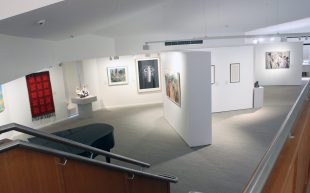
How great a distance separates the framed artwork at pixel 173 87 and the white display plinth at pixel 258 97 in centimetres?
465

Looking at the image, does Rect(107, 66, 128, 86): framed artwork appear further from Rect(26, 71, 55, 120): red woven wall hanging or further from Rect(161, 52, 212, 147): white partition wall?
Rect(161, 52, 212, 147): white partition wall

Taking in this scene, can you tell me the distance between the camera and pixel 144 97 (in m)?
15.2

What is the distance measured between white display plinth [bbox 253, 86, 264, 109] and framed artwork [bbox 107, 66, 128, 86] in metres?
7.05

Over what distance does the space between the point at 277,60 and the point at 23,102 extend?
50.9ft

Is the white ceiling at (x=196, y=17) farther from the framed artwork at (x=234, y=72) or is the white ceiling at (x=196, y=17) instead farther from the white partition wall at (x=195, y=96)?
the white partition wall at (x=195, y=96)

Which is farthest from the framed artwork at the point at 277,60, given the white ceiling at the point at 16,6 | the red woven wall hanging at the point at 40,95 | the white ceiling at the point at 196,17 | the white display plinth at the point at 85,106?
the white ceiling at the point at 16,6

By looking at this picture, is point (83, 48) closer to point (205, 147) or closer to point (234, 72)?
point (205, 147)

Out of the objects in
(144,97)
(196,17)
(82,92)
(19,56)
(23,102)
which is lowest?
(144,97)

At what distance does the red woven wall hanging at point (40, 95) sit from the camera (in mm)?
11164

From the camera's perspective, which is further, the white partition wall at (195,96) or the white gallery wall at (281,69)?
the white gallery wall at (281,69)

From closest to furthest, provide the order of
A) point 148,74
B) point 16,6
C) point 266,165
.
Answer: point 266,165 < point 16,6 < point 148,74

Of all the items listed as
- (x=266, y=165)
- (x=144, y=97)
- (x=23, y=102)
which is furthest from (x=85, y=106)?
(x=266, y=165)

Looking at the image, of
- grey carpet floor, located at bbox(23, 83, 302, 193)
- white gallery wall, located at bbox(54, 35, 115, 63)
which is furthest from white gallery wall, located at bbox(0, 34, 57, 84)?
grey carpet floor, located at bbox(23, 83, 302, 193)

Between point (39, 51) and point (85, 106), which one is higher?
point (39, 51)
